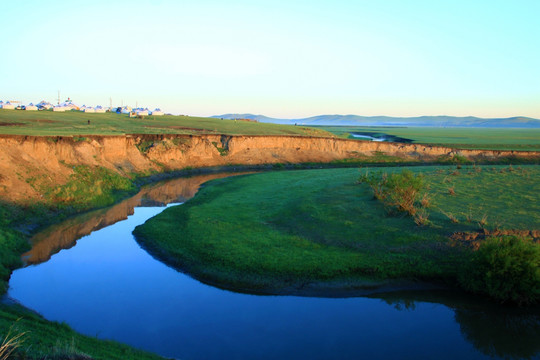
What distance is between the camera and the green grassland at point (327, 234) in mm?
16250

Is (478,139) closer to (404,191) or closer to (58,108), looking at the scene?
(404,191)

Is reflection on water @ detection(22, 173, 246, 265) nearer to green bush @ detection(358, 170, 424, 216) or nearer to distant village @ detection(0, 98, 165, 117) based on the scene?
green bush @ detection(358, 170, 424, 216)

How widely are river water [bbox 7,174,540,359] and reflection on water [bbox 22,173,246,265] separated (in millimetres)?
2155

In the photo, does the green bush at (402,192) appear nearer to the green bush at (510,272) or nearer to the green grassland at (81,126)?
the green bush at (510,272)

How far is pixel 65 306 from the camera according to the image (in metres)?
14.4

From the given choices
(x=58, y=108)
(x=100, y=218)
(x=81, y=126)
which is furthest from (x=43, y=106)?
(x=100, y=218)

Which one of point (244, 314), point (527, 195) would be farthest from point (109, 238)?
point (527, 195)

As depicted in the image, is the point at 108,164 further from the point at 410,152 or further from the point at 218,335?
the point at 410,152

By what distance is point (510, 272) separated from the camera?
14133 mm

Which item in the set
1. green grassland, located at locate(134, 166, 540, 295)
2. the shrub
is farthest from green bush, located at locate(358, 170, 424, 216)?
green grassland, located at locate(134, 166, 540, 295)

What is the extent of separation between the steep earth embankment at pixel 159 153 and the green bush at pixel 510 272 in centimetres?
2422

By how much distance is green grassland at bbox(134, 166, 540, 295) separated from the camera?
53.3 feet

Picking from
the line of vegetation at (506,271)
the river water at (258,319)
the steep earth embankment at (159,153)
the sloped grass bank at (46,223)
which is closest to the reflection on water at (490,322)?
the river water at (258,319)

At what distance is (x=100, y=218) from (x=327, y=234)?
15.1m
